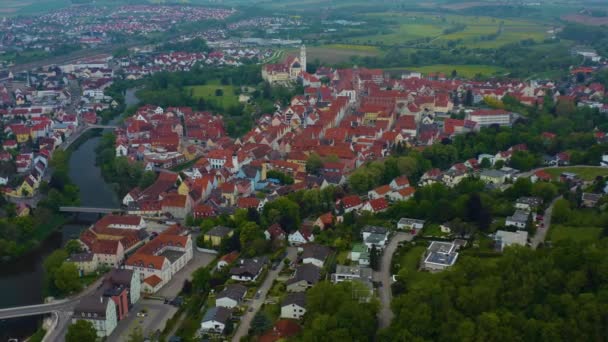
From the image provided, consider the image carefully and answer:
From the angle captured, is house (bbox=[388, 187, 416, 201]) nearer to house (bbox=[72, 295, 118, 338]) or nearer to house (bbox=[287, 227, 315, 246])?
house (bbox=[287, 227, 315, 246])

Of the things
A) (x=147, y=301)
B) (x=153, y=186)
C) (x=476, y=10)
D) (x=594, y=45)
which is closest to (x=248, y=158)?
(x=153, y=186)

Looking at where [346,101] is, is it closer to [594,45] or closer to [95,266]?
[95,266]

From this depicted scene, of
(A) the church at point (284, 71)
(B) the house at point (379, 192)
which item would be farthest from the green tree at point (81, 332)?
(A) the church at point (284, 71)

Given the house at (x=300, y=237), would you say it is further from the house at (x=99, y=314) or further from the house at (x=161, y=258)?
the house at (x=99, y=314)

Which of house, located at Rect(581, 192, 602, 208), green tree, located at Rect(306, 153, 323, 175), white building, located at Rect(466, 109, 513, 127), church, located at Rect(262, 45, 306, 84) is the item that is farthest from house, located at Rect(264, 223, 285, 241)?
church, located at Rect(262, 45, 306, 84)

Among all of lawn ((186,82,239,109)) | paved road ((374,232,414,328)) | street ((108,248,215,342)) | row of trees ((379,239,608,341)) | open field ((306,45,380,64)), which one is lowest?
street ((108,248,215,342))

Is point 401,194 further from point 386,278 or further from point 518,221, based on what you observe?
point 386,278

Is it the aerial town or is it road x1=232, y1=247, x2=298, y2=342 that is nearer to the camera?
the aerial town

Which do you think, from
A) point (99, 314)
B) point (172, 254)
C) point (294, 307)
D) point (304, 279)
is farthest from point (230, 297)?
point (172, 254)
